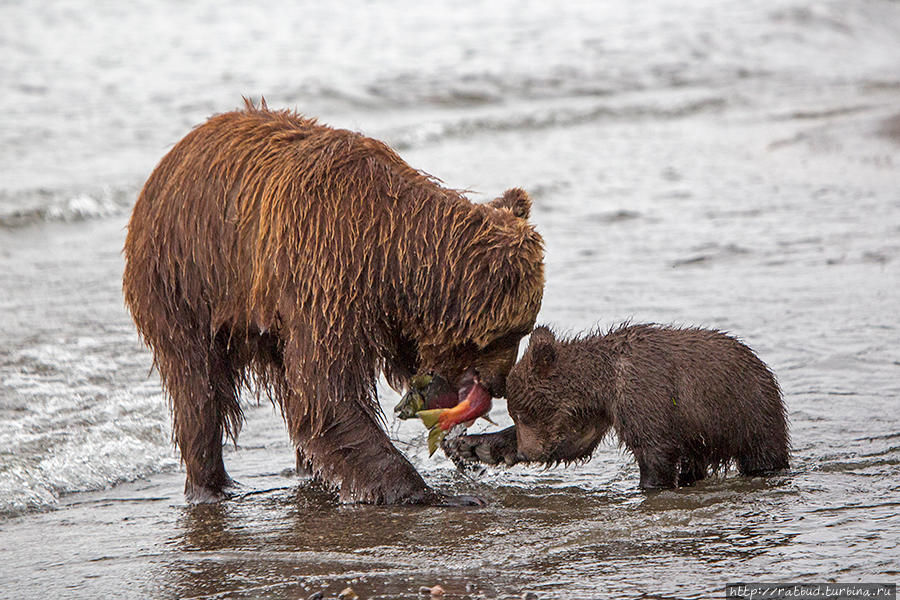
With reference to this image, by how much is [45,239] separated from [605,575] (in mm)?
9312

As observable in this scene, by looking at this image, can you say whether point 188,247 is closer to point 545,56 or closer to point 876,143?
point 876,143

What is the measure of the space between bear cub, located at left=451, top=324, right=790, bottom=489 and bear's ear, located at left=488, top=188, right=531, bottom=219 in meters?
0.56

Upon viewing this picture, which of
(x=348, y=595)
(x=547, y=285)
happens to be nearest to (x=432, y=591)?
(x=348, y=595)

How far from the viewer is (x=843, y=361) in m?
7.27

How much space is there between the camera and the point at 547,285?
376 inches

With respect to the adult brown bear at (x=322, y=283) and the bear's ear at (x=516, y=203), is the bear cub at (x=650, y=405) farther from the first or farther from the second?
the bear's ear at (x=516, y=203)

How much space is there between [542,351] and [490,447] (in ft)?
1.99

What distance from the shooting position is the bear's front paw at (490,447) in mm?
6016

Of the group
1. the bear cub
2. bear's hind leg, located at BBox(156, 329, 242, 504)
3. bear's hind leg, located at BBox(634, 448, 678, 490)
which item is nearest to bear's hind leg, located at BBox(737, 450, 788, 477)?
the bear cub

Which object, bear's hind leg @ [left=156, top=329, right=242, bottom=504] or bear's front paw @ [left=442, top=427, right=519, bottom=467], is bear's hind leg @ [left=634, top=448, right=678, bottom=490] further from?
bear's hind leg @ [left=156, top=329, right=242, bottom=504]

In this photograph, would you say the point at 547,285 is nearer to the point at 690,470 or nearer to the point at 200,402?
the point at 690,470

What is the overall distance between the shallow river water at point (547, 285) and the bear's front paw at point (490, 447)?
0.49ft

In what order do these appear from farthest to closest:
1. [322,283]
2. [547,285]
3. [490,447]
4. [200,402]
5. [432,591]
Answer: [547,285] → [490,447] → [200,402] → [322,283] → [432,591]

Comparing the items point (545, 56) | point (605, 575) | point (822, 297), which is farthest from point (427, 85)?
point (605, 575)
